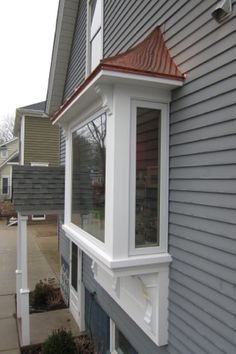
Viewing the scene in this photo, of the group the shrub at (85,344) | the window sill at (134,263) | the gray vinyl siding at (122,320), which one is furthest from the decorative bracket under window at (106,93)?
the shrub at (85,344)

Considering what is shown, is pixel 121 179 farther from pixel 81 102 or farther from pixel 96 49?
pixel 96 49

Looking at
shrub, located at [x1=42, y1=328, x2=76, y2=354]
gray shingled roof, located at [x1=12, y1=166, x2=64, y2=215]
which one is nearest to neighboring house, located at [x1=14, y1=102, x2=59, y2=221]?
gray shingled roof, located at [x1=12, y1=166, x2=64, y2=215]

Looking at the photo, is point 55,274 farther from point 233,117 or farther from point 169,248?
point 233,117

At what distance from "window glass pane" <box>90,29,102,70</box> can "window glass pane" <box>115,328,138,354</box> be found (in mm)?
4501

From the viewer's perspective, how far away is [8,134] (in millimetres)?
64750

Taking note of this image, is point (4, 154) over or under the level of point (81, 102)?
over

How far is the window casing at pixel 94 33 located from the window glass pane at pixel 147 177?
3.12 metres

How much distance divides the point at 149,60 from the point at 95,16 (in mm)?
3862

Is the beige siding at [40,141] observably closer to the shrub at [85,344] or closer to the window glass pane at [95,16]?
the window glass pane at [95,16]

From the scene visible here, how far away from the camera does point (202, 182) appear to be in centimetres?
301

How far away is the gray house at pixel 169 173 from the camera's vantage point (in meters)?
2.76

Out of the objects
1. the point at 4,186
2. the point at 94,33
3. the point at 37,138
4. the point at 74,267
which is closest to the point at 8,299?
the point at 74,267

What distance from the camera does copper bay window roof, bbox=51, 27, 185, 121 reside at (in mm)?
3111

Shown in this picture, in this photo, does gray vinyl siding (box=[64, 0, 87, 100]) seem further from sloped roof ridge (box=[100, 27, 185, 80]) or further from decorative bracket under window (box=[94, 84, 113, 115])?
decorative bracket under window (box=[94, 84, 113, 115])
